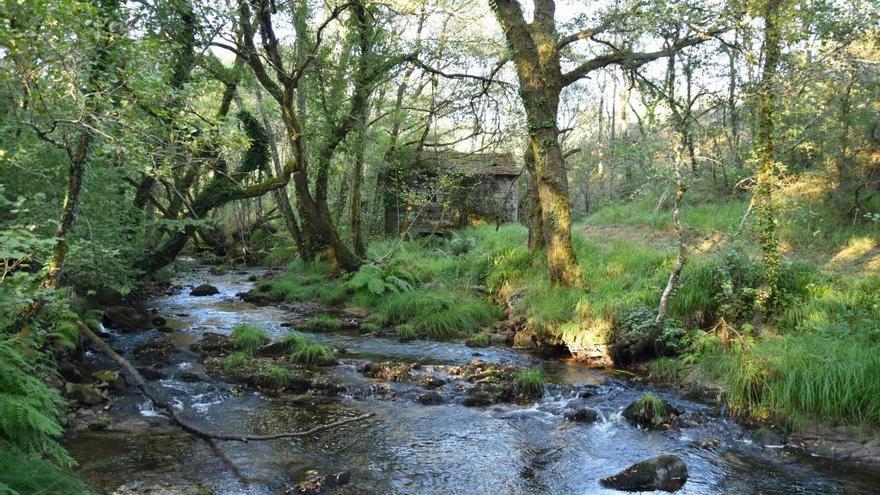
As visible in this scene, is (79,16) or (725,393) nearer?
(79,16)

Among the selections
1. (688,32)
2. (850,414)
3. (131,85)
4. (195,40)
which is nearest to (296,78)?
(195,40)

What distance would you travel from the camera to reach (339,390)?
8.80 meters

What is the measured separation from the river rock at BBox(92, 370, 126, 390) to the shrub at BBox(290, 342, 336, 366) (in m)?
2.69

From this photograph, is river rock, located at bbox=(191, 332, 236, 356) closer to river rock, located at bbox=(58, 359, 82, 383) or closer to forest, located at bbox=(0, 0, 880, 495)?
forest, located at bbox=(0, 0, 880, 495)

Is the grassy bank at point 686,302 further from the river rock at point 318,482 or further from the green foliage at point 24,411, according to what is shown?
the green foliage at point 24,411

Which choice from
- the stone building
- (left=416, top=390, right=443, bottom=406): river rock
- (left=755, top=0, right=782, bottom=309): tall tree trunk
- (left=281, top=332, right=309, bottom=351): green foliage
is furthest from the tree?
the stone building

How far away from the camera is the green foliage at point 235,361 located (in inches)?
375

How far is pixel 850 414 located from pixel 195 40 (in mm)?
12788

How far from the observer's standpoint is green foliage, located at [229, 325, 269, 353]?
10.9 meters

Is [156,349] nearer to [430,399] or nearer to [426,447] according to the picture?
[430,399]

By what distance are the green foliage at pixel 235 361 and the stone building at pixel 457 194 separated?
12233 mm

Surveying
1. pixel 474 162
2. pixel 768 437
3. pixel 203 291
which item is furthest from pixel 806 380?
pixel 474 162

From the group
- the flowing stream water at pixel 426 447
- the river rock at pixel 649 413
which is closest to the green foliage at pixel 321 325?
the flowing stream water at pixel 426 447

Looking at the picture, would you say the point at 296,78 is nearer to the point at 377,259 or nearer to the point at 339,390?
the point at 377,259
